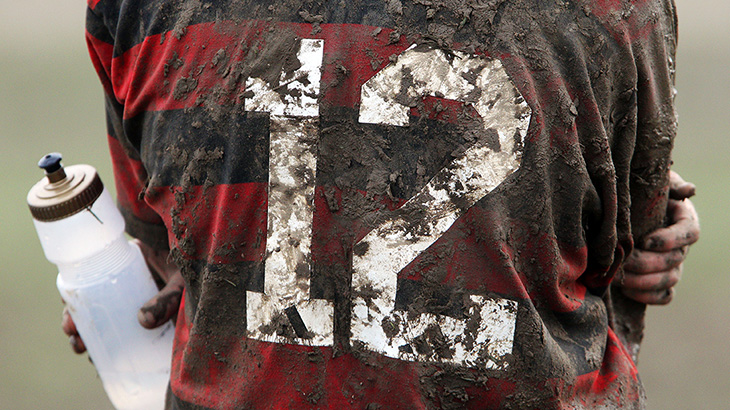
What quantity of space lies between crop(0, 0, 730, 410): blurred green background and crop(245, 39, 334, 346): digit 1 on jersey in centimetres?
227

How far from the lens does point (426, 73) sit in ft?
2.64

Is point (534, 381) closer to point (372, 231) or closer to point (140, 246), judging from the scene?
point (372, 231)

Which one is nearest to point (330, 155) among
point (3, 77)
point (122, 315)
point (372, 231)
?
point (372, 231)

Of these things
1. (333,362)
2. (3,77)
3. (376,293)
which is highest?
(376,293)

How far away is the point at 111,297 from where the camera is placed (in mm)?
1237

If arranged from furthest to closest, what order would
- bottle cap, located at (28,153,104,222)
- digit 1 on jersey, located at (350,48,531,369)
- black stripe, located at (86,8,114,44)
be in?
bottle cap, located at (28,153,104,222)
black stripe, located at (86,8,114,44)
digit 1 on jersey, located at (350,48,531,369)

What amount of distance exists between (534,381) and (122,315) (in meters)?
0.84

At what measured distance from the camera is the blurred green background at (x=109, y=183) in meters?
2.88

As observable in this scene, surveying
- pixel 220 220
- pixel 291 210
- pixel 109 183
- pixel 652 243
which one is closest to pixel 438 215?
pixel 291 210

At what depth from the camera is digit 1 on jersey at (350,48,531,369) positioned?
80 cm

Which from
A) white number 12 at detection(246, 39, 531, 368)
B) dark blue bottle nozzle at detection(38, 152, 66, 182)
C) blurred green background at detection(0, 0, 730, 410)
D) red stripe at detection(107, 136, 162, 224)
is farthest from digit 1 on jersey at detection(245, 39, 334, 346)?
blurred green background at detection(0, 0, 730, 410)

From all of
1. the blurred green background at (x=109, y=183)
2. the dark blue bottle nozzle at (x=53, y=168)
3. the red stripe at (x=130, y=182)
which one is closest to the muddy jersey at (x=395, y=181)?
the red stripe at (x=130, y=182)

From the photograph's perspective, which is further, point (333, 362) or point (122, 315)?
point (122, 315)

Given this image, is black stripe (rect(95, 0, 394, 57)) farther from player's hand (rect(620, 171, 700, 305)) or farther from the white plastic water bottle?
player's hand (rect(620, 171, 700, 305))
